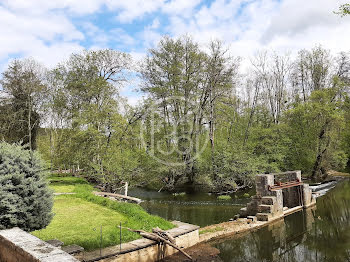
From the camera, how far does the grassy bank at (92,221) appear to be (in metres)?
7.91

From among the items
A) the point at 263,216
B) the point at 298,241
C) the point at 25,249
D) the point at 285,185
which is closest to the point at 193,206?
the point at 263,216

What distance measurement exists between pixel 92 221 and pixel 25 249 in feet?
18.8

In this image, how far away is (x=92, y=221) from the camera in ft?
33.2

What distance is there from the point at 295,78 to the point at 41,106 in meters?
28.1

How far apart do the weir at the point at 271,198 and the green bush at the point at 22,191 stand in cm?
905

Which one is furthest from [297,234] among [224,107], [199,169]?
[224,107]

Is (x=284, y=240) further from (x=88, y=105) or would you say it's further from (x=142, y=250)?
(x=88, y=105)

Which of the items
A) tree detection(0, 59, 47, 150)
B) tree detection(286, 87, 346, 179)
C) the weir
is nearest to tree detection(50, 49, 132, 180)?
tree detection(0, 59, 47, 150)

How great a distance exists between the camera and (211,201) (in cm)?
1869

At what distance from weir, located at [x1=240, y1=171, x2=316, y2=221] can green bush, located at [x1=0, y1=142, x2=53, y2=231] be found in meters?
9.05

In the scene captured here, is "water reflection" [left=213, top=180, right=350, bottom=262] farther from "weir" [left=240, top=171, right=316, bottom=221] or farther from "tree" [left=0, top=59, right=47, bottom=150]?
"tree" [left=0, top=59, right=47, bottom=150]

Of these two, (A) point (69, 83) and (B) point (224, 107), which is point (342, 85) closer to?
(B) point (224, 107)

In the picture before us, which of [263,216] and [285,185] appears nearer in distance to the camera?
[263,216]

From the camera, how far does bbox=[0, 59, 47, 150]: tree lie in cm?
2353
